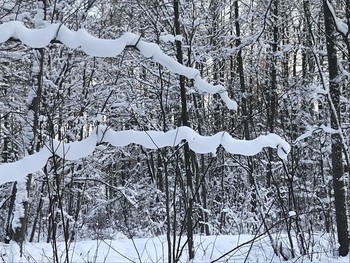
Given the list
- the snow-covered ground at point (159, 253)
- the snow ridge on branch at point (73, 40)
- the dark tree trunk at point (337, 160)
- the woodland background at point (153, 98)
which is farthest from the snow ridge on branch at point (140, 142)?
the dark tree trunk at point (337, 160)

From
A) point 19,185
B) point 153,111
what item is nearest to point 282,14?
Answer: point 153,111

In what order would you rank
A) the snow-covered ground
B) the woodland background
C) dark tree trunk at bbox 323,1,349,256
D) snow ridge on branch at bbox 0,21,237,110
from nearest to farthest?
1. snow ridge on branch at bbox 0,21,237,110
2. the snow-covered ground
3. dark tree trunk at bbox 323,1,349,256
4. the woodland background

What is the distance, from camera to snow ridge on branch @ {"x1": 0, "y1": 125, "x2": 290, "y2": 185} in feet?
7.71

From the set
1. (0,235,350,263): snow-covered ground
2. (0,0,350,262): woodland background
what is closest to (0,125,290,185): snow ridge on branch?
(0,0,350,262): woodland background

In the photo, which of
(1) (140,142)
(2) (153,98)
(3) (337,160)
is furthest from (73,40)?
(2) (153,98)

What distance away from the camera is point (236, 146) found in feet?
7.79

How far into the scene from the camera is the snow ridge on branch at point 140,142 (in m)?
2.35

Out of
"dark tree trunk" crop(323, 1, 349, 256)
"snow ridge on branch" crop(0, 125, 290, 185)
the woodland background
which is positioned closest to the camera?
"snow ridge on branch" crop(0, 125, 290, 185)

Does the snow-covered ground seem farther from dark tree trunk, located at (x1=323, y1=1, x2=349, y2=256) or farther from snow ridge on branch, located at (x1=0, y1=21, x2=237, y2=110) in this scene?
snow ridge on branch, located at (x1=0, y1=21, x2=237, y2=110)

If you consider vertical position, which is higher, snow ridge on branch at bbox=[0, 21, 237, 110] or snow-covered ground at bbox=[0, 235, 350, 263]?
snow ridge on branch at bbox=[0, 21, 237, 110]

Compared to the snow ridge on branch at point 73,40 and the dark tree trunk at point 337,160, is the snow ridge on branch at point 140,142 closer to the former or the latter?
the snow ridge on branch at point 73,40

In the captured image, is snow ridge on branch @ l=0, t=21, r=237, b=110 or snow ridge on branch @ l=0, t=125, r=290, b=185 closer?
snow ridge on branch @ l=0, t=21, r=237, b=110

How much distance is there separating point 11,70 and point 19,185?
293 centimetres

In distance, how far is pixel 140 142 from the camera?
2467 mm
